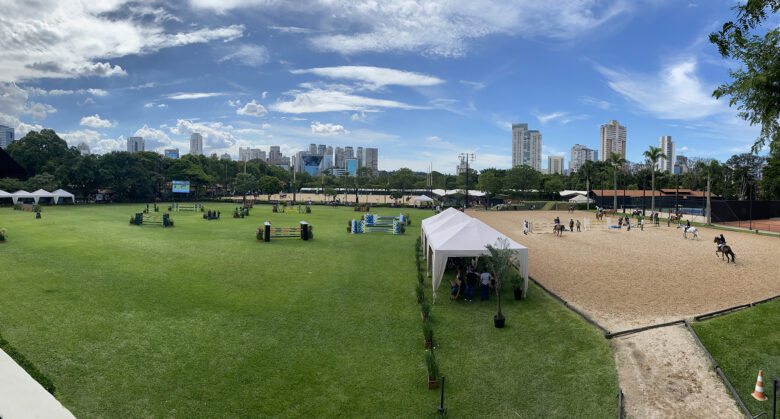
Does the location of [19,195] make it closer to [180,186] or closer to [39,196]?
[39,196]

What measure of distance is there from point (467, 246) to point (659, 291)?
22.7 feet

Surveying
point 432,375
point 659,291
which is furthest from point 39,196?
point 659,291

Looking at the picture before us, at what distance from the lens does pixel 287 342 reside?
1018cm

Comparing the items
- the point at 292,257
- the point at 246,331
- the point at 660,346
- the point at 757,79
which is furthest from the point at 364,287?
the point at 757,79

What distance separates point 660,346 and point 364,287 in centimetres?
910

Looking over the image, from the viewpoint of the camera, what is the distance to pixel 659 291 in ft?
48.5

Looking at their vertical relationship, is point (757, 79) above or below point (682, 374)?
above

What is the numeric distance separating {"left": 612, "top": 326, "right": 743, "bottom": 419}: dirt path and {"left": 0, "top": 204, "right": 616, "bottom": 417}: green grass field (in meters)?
0.41

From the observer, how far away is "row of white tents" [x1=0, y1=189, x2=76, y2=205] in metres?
54.1

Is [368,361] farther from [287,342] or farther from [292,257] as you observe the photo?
[292,257]

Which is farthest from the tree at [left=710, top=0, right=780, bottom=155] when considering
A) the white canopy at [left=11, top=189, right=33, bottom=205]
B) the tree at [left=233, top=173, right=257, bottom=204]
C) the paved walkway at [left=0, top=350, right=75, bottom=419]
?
the tree at [left=233, top=173, right=257, bottom=204]

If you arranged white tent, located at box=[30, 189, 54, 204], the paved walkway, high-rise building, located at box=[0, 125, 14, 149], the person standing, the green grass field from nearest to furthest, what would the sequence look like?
1. the paved walkway
2. the green grass field
3. the person standing
4. white tent, located at box=[30, 189, 54, 204]
5. high-rise building, located at box=[0, 125, 14, 149]

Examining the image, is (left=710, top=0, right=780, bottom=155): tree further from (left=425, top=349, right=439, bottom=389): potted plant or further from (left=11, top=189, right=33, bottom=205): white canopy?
(left=11, top=189, right=33, bottom=205): white canopy

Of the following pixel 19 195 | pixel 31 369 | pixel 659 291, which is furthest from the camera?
pixel 19 195
